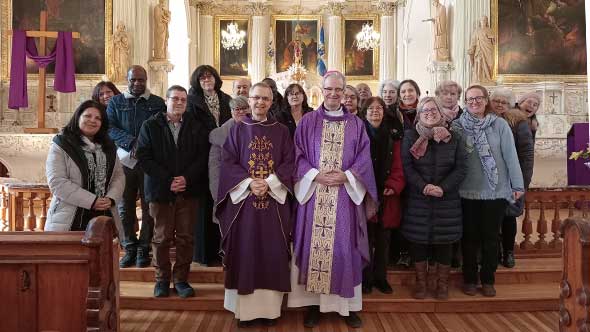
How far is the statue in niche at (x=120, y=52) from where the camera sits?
1123cm

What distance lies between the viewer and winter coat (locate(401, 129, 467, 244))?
429cm

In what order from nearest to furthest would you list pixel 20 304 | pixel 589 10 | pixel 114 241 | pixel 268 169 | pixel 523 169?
pixel 20 304, pixel 114 241, pixel 268 169, pixel 589 10, pixel 523 169

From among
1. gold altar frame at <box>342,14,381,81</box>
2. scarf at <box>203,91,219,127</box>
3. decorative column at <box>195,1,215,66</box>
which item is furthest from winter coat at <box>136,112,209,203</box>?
decorative column at <box>195,1,215,66</box>

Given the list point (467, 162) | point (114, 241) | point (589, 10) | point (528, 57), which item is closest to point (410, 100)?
point (467, 162)

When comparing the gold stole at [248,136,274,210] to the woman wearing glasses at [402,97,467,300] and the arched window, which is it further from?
the arched window

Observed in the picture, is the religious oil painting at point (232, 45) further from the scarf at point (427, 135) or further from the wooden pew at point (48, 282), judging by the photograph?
the wooden pew at point (48, 282)

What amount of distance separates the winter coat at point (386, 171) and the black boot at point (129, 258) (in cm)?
236

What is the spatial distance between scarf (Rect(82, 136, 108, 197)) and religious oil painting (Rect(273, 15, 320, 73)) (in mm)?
15565

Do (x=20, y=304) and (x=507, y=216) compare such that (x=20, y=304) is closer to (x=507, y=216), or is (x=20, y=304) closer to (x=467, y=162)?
(x=467, y=162)

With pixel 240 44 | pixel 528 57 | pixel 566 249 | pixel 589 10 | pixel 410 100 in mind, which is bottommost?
→ pixel 566 249

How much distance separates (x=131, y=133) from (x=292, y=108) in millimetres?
1498

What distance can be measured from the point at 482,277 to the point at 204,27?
16226 mm

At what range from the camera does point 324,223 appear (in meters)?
4.12

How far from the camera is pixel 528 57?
11.0m
